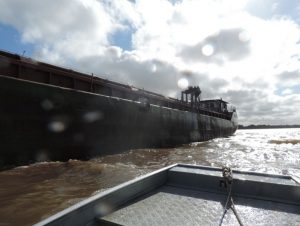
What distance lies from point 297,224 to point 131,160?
26.3 ft

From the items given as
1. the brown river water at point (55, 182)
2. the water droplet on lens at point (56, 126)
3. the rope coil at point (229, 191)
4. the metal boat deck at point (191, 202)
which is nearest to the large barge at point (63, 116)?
the water droplet on lens at point (56, 126)

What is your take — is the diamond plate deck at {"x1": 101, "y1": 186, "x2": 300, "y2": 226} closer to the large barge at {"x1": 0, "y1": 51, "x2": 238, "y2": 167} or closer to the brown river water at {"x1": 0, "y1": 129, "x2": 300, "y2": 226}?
the brown river water at {"x1": 0, "y1": 129, "x2": 300, "y2": 226}

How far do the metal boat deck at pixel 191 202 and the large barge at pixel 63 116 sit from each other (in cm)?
596

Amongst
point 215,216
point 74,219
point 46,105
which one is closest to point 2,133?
point 46,105

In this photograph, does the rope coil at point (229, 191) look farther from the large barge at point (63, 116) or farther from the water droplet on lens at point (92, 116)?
the water droplet on lens at point (92, 116)

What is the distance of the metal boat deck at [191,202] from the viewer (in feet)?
8.50

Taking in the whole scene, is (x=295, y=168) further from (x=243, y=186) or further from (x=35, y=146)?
(x=35, y=146)

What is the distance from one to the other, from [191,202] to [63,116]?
7024 millimetres

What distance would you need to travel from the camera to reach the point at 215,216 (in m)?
2.76

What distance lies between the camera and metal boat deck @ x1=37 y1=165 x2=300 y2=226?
8.50 feet

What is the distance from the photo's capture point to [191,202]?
10.3 ft

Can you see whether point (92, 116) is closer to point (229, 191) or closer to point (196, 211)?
point (229, 191)

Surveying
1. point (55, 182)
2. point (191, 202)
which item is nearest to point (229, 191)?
point (191, 202)

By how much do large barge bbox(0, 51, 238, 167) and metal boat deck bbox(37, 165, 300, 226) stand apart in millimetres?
5960
